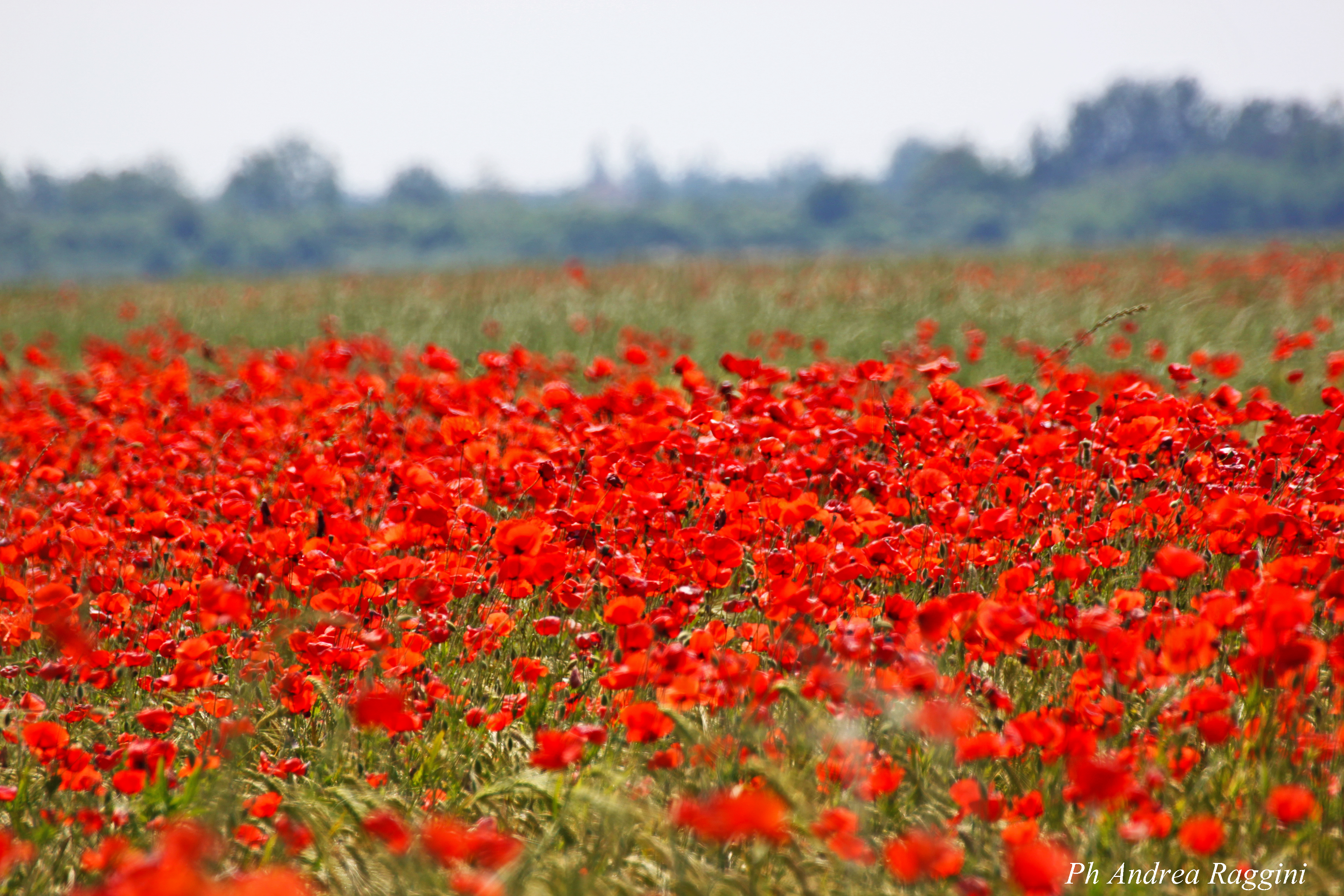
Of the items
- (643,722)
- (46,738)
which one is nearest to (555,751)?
(643,722)

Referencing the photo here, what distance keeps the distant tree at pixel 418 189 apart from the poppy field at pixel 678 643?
79548 millimetres

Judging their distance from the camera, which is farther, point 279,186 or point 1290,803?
point 279,186

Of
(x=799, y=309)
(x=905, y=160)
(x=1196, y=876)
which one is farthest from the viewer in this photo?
(x=905, y=160)

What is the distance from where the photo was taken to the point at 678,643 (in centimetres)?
224

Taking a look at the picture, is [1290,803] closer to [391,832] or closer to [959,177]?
[391,832]

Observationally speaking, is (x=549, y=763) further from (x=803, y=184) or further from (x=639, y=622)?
(x=803, y=184)

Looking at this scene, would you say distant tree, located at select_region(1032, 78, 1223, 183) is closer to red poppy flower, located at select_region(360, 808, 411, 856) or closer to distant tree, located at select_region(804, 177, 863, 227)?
distant tree, located at select_region(804, 177, 863, 227)

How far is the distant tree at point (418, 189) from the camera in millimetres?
83938

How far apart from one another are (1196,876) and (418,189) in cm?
9381

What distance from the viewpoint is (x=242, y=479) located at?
3.41 m

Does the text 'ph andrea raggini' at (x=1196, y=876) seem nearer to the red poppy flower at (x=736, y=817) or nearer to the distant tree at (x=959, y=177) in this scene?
the red poppy flower at (x=736, y=817)

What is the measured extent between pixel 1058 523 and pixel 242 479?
2.78 meters

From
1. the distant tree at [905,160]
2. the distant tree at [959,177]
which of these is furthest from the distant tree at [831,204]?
the distant tree at [905,160]

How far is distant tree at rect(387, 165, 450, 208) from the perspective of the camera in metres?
83.9
